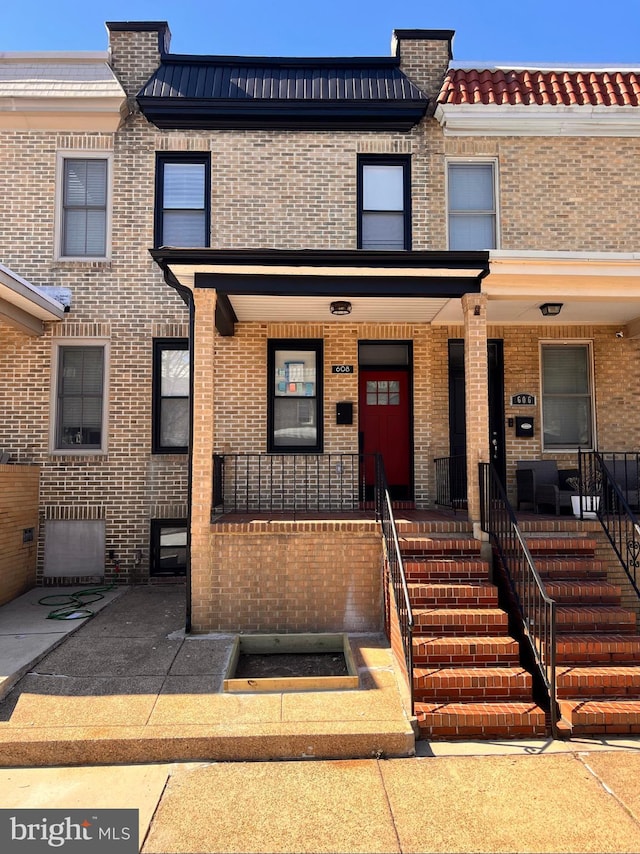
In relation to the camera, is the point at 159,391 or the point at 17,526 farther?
the point at 159,391

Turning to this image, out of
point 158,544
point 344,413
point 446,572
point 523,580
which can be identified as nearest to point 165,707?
point 446,572

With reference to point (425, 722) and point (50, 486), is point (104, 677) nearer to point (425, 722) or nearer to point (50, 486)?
point (425, 722)

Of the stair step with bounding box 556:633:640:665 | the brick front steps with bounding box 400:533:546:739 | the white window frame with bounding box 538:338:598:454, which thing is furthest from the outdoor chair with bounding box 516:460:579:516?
the stair step with bounding box 556:633:640:665

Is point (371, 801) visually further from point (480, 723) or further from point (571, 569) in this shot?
point (571, 569)

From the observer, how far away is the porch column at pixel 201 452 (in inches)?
256

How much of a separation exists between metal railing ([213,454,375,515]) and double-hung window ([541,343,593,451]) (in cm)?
308

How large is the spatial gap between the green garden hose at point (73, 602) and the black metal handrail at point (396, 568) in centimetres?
382

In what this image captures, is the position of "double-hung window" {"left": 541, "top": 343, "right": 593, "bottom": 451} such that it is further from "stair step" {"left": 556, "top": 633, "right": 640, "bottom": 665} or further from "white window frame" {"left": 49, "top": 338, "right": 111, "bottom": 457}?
"white window frame" {"left": 49, "top": 338, "right": 111, "bottom": 457}

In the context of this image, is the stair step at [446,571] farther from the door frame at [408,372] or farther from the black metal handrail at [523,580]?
the door frame at [408,372]

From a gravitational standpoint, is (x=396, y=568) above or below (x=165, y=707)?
above

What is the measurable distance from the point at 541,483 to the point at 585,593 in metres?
2.73

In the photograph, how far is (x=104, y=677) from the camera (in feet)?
17.2

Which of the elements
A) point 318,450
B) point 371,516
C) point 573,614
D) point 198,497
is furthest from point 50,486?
point 573,614

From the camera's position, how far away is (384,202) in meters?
9.37
